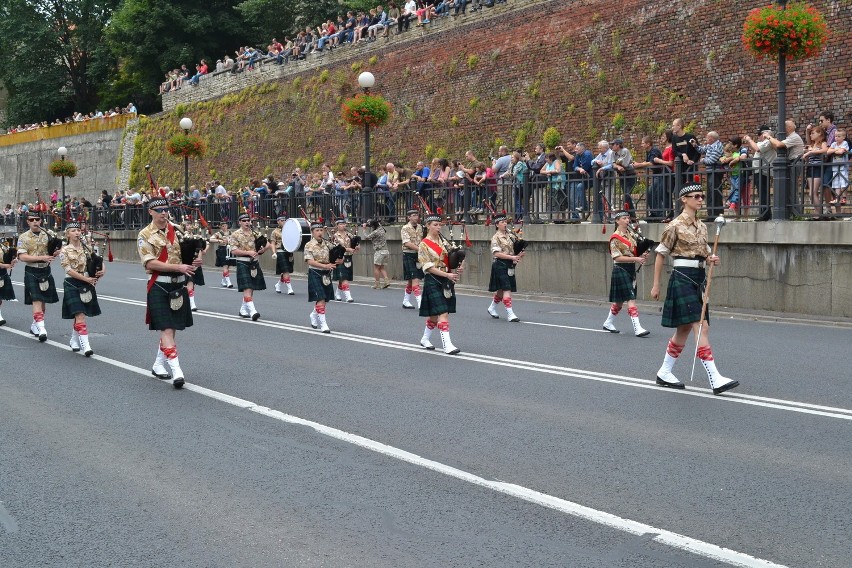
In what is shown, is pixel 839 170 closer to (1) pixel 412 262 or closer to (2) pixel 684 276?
(2) pixel 684 276

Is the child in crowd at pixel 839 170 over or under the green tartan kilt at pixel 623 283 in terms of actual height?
over

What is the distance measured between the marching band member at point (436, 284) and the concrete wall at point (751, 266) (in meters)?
6.41

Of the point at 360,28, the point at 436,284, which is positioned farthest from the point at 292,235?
the point at 360,28

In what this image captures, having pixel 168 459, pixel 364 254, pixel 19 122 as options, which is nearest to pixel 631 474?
pixel 168 459

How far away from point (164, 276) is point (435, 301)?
3640mm

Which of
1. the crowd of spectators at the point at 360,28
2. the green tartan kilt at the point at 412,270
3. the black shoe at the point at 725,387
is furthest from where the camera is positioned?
the crowd of spectators at the point at 360,28

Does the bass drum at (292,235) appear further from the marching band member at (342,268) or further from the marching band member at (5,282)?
the marching band member at (5,282)

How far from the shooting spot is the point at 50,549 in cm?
559

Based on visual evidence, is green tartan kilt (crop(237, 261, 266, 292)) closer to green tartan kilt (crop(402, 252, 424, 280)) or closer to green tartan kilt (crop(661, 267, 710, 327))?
green tartan kilt (crop(402, 252, 424, 280))

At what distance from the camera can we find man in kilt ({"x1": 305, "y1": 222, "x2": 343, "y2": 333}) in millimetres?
15703

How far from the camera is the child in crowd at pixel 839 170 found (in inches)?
637

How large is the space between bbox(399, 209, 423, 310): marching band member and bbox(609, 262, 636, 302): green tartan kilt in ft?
16.5

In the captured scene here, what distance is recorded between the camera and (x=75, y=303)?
13328 millimetres

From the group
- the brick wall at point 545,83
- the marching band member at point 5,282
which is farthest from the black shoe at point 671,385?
the brick wall at point 545,83
